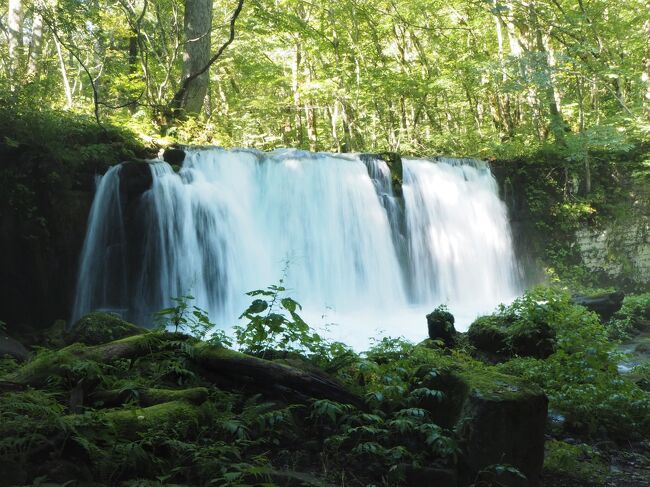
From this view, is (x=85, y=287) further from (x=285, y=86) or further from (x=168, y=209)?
(x=285, y=86)

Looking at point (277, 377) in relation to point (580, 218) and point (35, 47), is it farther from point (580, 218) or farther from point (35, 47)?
point (580, 218)

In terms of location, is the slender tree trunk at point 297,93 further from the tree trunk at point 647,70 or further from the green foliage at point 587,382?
the green foliage at point 587,382

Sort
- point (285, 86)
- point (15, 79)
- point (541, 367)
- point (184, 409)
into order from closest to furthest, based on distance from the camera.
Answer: point (184, 409), point (541, 367), point (15, 79), point (285, 86)

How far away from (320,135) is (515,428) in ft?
70.4

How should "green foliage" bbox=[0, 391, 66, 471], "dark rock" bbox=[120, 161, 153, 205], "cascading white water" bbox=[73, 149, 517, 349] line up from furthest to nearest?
"dark rock" bbox=[120, 161, 153, 205] < "cascading white water" bbox=[73, 149, 517, 349] < "green foliage" bbox=[0, 391, 66, 471]

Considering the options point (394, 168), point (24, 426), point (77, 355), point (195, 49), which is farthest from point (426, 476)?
point (195, 49)

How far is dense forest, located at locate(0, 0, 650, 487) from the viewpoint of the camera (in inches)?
136

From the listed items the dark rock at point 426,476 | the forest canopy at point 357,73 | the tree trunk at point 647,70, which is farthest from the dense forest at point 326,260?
the tree trunk at point 647,70

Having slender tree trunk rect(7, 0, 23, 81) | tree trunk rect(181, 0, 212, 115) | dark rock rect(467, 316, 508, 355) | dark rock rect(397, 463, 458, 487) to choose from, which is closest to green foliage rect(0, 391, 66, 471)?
dark rock rect(397, 463, 458, 487)

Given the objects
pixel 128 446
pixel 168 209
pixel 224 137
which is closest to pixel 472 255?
pixel 224 137

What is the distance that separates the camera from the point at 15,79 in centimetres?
1012

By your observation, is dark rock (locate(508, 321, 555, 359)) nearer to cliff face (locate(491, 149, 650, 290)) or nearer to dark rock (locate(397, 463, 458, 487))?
dark rock (locate(397, 463, 458, 487))

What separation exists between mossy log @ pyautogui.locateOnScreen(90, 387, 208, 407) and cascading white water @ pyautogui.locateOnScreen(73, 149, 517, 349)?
586cm

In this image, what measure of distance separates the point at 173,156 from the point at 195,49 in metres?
3.87
